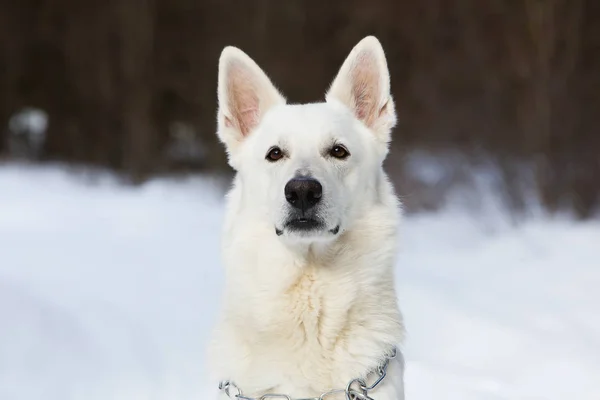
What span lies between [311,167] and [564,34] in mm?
8224

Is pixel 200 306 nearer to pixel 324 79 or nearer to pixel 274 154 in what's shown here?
pixel 274 154

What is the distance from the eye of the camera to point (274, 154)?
124 inches

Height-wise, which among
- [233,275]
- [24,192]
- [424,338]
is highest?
[233,275]

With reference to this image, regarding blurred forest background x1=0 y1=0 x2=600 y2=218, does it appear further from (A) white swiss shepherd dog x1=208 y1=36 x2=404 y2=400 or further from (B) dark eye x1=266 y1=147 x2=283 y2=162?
(B) dark eye x1=266 y1=147 x2=283 y2=162

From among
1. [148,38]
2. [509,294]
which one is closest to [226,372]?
[509,294]

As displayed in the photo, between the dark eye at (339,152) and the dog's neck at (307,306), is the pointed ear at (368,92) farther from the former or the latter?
the dog's neck at (307,306)

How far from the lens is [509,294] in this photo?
6.60 meters

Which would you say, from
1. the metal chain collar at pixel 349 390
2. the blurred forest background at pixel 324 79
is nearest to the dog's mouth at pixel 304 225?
the metal chain collar at pixel 349 390

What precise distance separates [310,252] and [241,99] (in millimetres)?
888

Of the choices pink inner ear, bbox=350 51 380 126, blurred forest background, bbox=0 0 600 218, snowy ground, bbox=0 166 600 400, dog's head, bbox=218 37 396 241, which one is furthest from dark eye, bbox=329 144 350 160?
blurred forest background, bbox=0 0 600 218

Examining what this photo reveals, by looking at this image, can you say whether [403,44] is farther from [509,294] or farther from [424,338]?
[424,338]

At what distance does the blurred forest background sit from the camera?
9.73 metres

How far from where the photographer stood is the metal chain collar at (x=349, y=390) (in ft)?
8.77

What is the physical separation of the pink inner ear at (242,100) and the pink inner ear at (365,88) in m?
0.48
